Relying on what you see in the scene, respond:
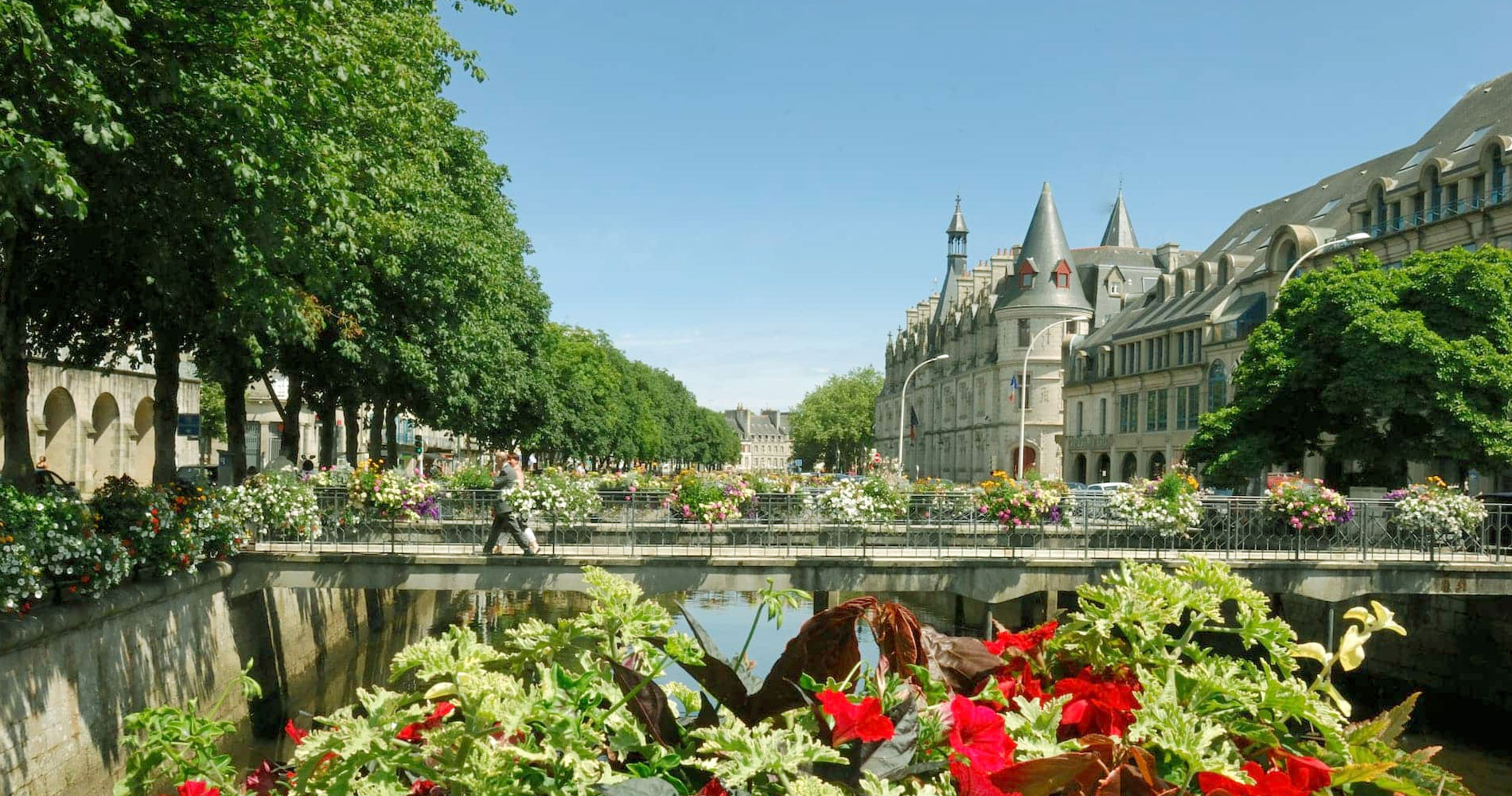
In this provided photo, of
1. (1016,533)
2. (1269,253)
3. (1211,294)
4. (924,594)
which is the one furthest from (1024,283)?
(1016,533)

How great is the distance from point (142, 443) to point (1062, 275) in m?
59.7

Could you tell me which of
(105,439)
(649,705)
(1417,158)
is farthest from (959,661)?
(1417,158)

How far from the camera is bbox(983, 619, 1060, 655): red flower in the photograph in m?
2.48

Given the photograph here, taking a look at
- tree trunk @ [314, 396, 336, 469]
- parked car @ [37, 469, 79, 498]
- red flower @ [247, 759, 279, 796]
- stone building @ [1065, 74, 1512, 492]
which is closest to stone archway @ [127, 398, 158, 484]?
tree trunk @ [314, 396, 336, 469]

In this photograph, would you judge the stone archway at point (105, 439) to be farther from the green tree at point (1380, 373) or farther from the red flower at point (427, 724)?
the red flower at point (427, 724)

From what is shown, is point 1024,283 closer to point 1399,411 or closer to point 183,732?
point 1399,411

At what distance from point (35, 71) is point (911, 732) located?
39.4 feet

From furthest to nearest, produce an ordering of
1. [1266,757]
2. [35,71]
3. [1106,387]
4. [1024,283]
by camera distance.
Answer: [1024,283]
[1106,387]
[35,71]
[1266,757]

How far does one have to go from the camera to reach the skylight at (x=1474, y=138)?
1727 inches

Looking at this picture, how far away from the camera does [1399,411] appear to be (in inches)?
1243

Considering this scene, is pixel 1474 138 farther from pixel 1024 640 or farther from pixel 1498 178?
pixel 1024 640

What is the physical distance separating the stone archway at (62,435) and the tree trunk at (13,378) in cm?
2660

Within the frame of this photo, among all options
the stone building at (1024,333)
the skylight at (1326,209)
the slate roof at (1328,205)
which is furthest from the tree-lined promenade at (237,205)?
the stone building at (1024,333)

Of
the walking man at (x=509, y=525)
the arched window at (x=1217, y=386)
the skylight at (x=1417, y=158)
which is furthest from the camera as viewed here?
the arched window at (x=1217, y=386)
